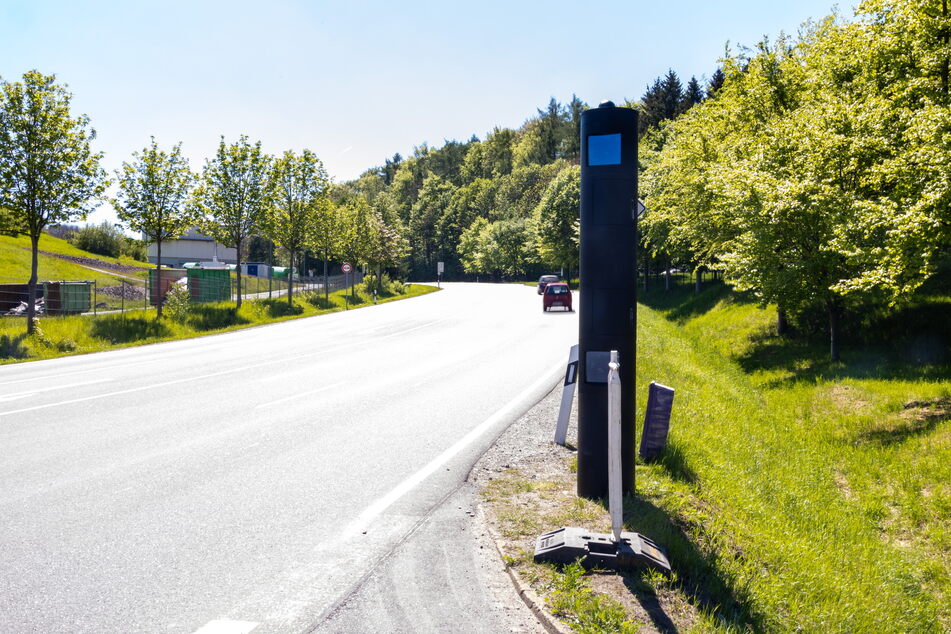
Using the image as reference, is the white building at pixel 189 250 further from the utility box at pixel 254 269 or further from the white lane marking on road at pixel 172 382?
the white lane marking on road at pixel 172 382

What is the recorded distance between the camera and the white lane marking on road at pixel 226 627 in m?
3.28

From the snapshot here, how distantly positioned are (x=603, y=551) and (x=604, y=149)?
309cm

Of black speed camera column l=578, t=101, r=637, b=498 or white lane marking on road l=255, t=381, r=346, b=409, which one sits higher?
black speed camera column l=578, t=101, r=637, b=498

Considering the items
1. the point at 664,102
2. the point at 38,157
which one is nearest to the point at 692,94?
the point at 664,102

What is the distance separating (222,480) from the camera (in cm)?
586

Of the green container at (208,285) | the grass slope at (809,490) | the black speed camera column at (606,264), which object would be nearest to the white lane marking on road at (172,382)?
the grass slope at (809,490)

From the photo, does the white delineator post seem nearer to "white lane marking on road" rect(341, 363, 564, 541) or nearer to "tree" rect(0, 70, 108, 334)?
"white lane marking on road" rect(341, 363, 564, 541)

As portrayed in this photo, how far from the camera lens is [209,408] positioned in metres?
9.10

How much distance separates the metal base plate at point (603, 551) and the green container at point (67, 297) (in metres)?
31.3

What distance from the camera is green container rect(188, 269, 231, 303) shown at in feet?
119

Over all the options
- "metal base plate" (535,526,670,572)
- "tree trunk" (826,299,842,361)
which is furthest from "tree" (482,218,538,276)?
"metal base plate" (535,526,670,572)

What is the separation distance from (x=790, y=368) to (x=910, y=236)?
672cm

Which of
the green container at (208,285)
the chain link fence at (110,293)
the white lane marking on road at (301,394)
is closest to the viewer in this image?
the white lane marking on road at (301,394)

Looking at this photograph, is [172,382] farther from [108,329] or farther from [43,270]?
[43,270]
